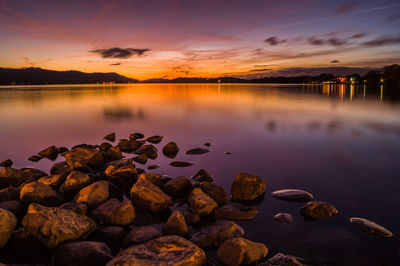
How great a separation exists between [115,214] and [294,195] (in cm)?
568

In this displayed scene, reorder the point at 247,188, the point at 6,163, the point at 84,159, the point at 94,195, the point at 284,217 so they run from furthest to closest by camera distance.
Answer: the point at 6,163 < the point at 84,159 < the point at 247,188 < the point at 94,195 < the point at 284,217

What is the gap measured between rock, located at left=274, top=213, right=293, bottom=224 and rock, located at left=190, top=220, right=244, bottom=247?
4.45ft

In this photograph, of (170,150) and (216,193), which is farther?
(170,150)

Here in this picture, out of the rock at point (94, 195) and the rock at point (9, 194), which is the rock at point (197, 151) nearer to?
the rock at point (94, 195)

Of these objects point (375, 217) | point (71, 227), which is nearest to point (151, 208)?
point (71, 227)

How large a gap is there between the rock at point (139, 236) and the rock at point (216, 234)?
965 millimetres

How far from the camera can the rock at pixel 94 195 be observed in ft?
23.8

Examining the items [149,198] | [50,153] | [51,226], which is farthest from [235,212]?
[50,153]

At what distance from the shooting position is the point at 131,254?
4.66 metres

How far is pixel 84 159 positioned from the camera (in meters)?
10.9

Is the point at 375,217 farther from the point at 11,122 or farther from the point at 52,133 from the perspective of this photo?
the point at 11,122

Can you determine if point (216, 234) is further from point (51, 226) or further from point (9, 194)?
point (9, 194)

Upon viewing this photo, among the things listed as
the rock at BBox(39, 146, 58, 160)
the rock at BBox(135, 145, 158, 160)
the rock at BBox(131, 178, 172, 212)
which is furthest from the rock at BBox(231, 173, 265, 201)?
the rock at BBox(39, 146, 58, 160)

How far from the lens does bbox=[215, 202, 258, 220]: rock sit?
707 cm
